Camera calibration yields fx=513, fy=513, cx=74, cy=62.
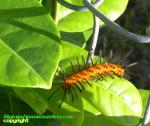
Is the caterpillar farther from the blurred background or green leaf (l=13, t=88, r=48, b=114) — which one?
the blurred background

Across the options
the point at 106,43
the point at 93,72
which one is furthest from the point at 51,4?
the point at 106,43

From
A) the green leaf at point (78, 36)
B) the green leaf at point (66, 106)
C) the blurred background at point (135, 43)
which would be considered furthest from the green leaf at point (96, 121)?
the blurred background at point (135, 43)

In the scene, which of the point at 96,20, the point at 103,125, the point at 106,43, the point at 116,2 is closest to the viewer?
the point at 96,20

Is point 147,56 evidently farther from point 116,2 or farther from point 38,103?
point 38,103

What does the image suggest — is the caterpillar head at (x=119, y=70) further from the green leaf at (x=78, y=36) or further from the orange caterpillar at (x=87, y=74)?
the green leaf at (x=78, y=36)

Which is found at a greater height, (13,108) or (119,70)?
(119,70)

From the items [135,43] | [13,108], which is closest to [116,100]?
[13,108]

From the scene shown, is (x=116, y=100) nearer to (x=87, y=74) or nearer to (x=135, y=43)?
(x=87, y=74)
